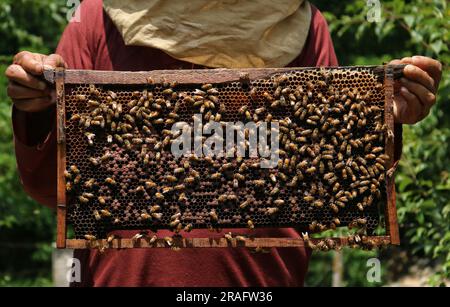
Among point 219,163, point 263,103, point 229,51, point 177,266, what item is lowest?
point 177,266

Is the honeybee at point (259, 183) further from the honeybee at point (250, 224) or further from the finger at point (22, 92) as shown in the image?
the finger at point (22, 92)

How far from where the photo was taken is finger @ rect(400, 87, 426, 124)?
4.30 metres

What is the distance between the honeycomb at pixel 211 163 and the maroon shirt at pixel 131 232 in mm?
242

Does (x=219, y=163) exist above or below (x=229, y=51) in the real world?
below

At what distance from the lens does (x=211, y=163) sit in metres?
4.13

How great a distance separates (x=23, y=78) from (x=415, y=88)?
1.75 metres

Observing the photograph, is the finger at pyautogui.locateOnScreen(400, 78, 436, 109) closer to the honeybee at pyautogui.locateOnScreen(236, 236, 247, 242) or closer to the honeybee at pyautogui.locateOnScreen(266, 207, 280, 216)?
the honeybee at pyautogui.locateOnScreen(266, 207, 280, 216)

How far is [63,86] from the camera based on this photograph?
4.12m

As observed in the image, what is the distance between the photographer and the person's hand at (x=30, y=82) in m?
4.12

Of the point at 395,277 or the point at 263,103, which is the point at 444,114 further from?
the point at 263,103

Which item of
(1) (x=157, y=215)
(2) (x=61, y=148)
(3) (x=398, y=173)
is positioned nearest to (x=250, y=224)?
(1) (x=157, y=215)

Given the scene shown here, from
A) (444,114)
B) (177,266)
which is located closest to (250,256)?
(177,266)

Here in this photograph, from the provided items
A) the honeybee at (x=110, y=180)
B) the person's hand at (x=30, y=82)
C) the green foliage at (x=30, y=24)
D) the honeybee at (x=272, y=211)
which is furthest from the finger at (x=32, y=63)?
the green foliage at (x=30, y=24)

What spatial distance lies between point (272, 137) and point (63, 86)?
3.10 ft
